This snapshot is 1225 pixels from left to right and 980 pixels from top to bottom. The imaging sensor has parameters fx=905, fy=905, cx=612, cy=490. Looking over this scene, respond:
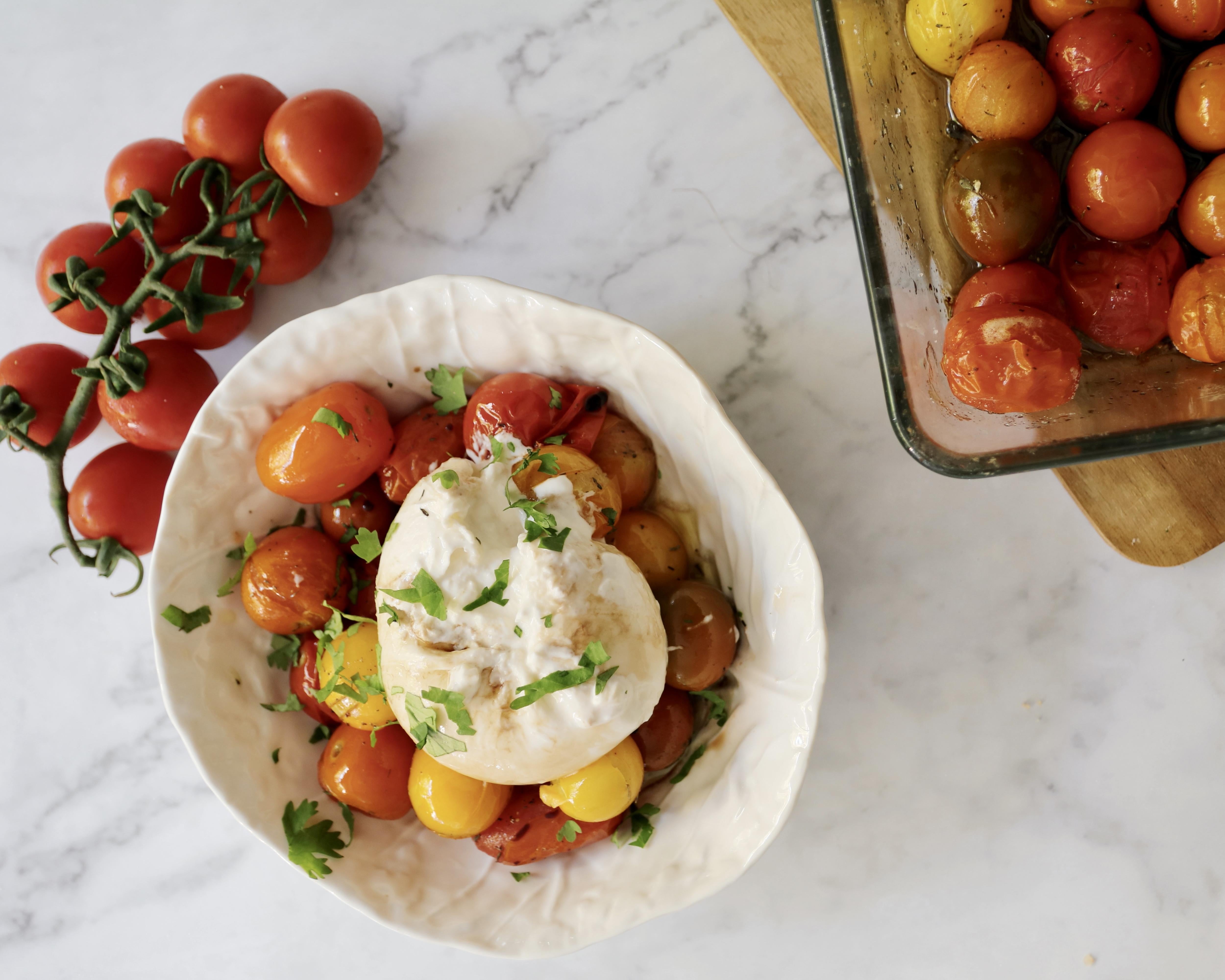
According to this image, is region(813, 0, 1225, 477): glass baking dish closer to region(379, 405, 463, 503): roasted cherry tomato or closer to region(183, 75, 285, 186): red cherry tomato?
region(379, 405, 463, 503): roasted cherry tomato

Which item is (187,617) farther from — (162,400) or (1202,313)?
(1202,313)

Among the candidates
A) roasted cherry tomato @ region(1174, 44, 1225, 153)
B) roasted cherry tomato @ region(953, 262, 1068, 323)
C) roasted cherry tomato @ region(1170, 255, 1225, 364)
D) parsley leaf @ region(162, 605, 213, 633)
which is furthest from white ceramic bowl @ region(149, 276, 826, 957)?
roasted cherry tomato @ region(1174, 44, 1225, 153)

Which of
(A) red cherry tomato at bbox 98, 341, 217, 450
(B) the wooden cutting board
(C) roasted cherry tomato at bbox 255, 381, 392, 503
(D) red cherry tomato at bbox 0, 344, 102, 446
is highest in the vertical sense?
(D) red cherry tomato at bbox 0, 344, 102, 446

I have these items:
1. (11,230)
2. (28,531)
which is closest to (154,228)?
(11,230)

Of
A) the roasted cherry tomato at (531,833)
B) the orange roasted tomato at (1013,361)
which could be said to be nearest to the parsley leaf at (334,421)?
the roasted cherry tomato at (531,833)

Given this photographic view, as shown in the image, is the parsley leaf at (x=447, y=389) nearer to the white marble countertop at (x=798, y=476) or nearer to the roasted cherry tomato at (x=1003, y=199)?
the white marble countertop at (x=798, y=476)
